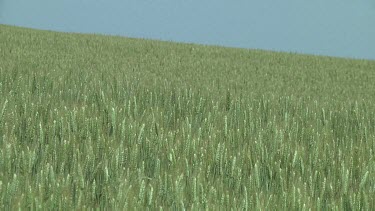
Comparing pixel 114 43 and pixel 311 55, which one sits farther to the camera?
pixel 311 55

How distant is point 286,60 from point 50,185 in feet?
53.9

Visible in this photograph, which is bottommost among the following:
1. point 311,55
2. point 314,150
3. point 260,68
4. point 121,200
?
point 121,200

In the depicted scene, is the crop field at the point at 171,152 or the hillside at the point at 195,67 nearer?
the crop field at the point at 171,152

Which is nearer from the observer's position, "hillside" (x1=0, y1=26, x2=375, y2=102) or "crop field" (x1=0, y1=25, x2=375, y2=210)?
"crop field" (x1=0, y1=25, x2=375, y2=210)

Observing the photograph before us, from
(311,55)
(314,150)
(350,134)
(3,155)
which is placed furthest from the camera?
(311,55)

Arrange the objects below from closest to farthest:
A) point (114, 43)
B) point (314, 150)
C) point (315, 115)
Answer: point (314, 150)
point (315, 115)
point (114, 43)

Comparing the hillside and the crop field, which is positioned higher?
the hillside

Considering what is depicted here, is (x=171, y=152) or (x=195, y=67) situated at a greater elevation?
(x=195, y=67)

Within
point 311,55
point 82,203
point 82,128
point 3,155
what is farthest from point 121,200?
point 311,55

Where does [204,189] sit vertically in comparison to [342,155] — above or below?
below

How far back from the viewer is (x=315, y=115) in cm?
664

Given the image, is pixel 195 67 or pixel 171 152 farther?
pixel 195 67

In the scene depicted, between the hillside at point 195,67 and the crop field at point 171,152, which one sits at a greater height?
the hillside at point 195,67

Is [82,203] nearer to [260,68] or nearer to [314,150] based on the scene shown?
[314,150]
